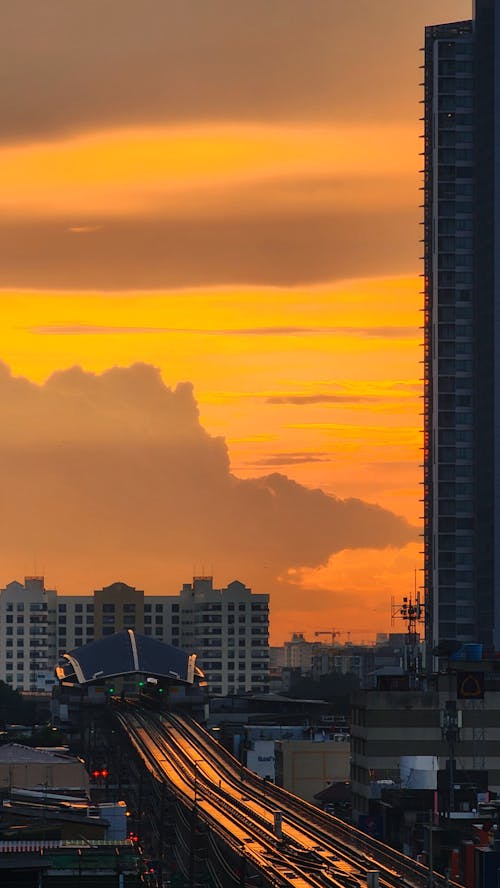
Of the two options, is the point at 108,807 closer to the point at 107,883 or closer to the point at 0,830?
the point at 0,830

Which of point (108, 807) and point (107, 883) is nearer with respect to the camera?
point (107, 883)

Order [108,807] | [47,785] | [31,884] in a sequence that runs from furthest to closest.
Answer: [47,785], [108,807], [31,884]

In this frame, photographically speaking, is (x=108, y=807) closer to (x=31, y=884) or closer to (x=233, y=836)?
(x=233, y=836)

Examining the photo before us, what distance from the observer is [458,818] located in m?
176

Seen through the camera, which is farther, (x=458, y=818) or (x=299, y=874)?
(x=458, y=818)

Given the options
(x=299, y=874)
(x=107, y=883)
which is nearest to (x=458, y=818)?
(x=299, y=874)

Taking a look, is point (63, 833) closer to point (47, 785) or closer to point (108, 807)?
point (108, 807)

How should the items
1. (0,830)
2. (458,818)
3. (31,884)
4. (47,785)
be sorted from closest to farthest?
(31,884) → (0,830) → (458,818) → (47,785)

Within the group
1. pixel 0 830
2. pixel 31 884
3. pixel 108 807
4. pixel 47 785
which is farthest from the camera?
pixel 47 785

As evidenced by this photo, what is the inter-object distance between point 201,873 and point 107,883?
56902mm

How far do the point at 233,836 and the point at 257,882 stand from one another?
30.1 m

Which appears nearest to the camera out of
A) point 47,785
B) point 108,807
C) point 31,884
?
point 31,884

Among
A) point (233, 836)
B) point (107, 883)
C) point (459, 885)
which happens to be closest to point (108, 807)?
point (233, 836)

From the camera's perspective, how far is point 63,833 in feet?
479
